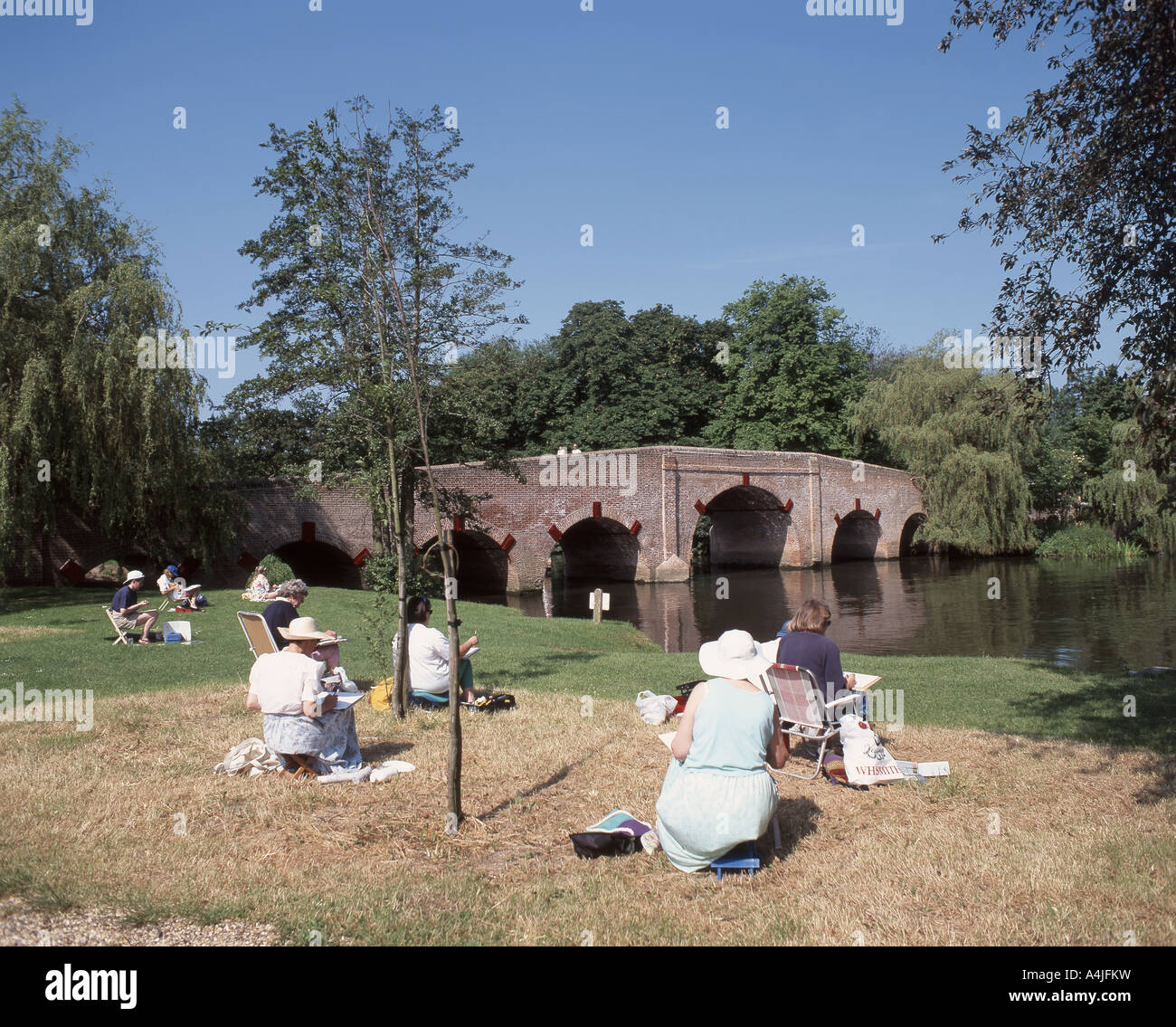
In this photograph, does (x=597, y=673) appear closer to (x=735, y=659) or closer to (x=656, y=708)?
(x=656, y=708)

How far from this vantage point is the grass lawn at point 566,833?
424 cm

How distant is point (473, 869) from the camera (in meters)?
4.99

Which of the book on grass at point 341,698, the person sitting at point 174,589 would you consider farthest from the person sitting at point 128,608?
the book on grass at point 341,698

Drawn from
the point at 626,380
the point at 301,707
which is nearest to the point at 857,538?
the point at 626,380

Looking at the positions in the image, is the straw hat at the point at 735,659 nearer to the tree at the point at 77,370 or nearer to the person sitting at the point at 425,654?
the person sitting at the point at 425,654

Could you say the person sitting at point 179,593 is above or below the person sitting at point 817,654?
below

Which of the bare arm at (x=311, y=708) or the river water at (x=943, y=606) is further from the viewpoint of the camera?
the river water at (x=943, y=606)

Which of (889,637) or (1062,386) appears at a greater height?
(1062,386)

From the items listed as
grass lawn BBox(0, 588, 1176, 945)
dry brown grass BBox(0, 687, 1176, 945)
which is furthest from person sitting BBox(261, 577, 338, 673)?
dry brown grass BBox(0, 687, 1176, 945)

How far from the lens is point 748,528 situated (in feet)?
134

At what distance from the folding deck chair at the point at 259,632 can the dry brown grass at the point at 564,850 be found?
1169mm
